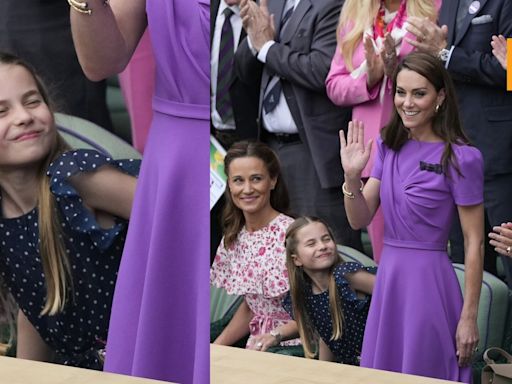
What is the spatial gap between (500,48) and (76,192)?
4.69 feet

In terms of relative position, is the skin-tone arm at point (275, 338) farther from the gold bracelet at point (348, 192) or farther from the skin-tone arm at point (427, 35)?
the skin-tone arm at point (427, 35)

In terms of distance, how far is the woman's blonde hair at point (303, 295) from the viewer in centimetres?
425

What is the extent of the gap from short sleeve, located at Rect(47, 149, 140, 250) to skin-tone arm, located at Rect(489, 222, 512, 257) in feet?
3.92

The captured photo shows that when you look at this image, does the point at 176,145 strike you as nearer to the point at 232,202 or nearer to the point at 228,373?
the point at 232,202

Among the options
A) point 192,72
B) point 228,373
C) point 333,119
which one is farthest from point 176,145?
point 228,373

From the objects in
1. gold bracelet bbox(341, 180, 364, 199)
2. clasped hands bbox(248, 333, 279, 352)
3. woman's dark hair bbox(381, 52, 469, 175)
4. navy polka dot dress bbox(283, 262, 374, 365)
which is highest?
woman's dark hair bbox(381, 52, 469, 175)

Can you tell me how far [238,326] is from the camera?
4.60 m

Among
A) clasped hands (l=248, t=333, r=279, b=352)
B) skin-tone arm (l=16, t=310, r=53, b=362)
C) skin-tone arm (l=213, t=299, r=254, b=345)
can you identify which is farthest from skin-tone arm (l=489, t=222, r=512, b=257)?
skin-tone arm (l=16, t=310, r=53, b=362)

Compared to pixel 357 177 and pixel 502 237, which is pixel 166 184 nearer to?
pixel 357 177

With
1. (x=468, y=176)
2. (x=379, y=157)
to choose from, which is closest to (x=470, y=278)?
(x=468, y=176)

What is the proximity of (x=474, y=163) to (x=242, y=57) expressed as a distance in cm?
92

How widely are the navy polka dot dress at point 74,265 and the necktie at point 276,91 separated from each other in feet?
1.48

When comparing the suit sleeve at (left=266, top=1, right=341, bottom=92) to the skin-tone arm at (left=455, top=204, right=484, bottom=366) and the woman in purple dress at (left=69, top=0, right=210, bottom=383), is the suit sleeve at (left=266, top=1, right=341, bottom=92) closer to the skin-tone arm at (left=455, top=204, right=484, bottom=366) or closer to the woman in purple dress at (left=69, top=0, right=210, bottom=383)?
the woman in purple dress at (left=69, top=0, right=210, bottom=383)

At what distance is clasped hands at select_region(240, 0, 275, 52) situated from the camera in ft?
14.2
